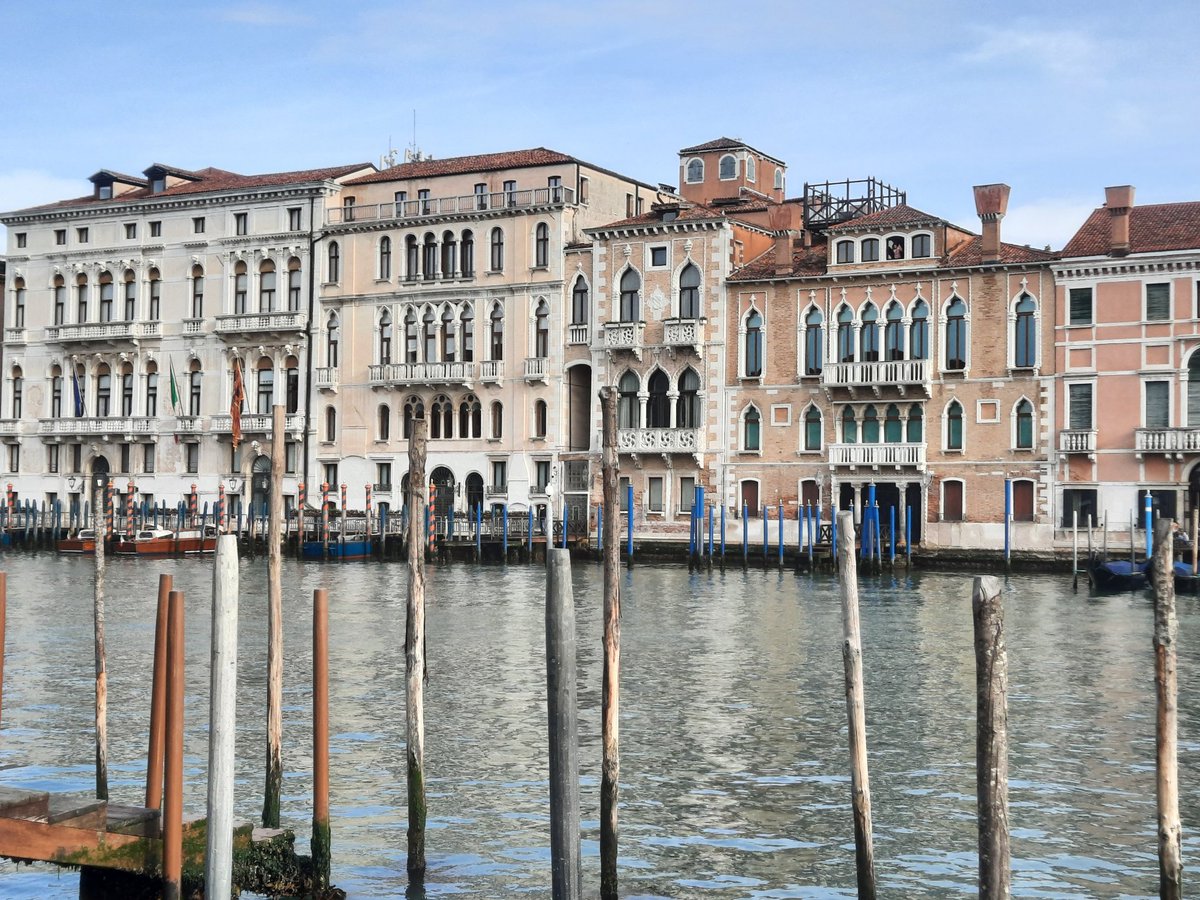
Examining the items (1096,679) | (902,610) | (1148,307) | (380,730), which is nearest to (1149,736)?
(1096,679)

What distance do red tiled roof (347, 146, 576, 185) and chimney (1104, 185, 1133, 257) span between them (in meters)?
13.6

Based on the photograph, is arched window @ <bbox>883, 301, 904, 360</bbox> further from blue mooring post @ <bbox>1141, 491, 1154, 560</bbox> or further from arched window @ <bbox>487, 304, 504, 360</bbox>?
arched window @ <bbox>487, 304, 504, 360</bbox>

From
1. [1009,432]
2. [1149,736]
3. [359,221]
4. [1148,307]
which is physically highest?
[359,221]

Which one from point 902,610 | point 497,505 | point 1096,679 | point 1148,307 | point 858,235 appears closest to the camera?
point 1096,679

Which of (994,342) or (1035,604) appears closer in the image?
(1035,604)

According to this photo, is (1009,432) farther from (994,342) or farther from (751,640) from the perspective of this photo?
(751,640)

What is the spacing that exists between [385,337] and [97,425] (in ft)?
31.1

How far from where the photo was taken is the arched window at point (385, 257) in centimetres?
4438

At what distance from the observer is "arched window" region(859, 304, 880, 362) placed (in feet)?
124

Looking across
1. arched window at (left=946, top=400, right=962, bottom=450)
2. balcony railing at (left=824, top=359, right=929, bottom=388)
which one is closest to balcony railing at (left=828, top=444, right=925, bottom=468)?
arched window at (left=946, top=400, right=962, bottom=450)

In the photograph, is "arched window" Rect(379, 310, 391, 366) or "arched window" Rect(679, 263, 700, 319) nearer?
"arched window" Rect(679, 263, 700, 319)

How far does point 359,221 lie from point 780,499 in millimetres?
14063

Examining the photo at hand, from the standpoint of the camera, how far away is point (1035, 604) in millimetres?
27047

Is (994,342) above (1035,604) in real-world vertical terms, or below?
above
